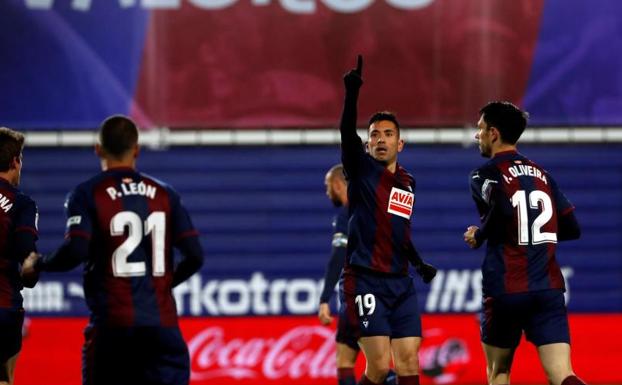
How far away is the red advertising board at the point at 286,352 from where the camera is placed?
14.4m

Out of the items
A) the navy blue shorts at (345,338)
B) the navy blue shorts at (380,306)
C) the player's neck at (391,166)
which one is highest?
the player's neck at (391,166)

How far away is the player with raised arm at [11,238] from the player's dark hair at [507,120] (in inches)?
125

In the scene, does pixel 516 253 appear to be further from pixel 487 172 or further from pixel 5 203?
pixel 5 203

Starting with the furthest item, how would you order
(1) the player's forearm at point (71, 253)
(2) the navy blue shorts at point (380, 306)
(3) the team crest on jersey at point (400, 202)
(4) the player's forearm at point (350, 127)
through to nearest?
(3) the team crest on jersey at point (400, 202)
(2) the navy blue shorts at point (380, 306)
(4) the player's forearm at point (350, 127)
(1) the player's forearm at point (71, 253)

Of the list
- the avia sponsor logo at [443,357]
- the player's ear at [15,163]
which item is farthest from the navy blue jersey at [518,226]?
the avia sponsor logo at [443,357]

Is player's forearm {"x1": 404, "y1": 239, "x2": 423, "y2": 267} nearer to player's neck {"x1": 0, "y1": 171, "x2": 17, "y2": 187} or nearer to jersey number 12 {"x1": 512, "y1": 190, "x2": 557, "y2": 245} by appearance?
jersey number 12 {"x1": 512, "y1": 190, "x2": 557, "y2": 245}

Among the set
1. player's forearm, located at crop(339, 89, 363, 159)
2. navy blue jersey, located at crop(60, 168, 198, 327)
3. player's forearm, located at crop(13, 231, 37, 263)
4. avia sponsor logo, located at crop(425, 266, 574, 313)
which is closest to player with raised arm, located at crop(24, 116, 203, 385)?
navy blue jersey, located at crop(60, 168, 198, 327)

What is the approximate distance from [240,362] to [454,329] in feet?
8.33

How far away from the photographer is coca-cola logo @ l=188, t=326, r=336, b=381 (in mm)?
14500

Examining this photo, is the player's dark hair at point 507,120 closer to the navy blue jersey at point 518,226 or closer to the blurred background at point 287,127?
the navy blue jersey at point 518,226

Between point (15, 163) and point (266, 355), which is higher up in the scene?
point (15, 163)

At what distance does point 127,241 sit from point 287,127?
7.84 meters

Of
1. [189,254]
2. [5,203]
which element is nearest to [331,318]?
[5,203]

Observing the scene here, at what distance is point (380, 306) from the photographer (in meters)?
8.81
